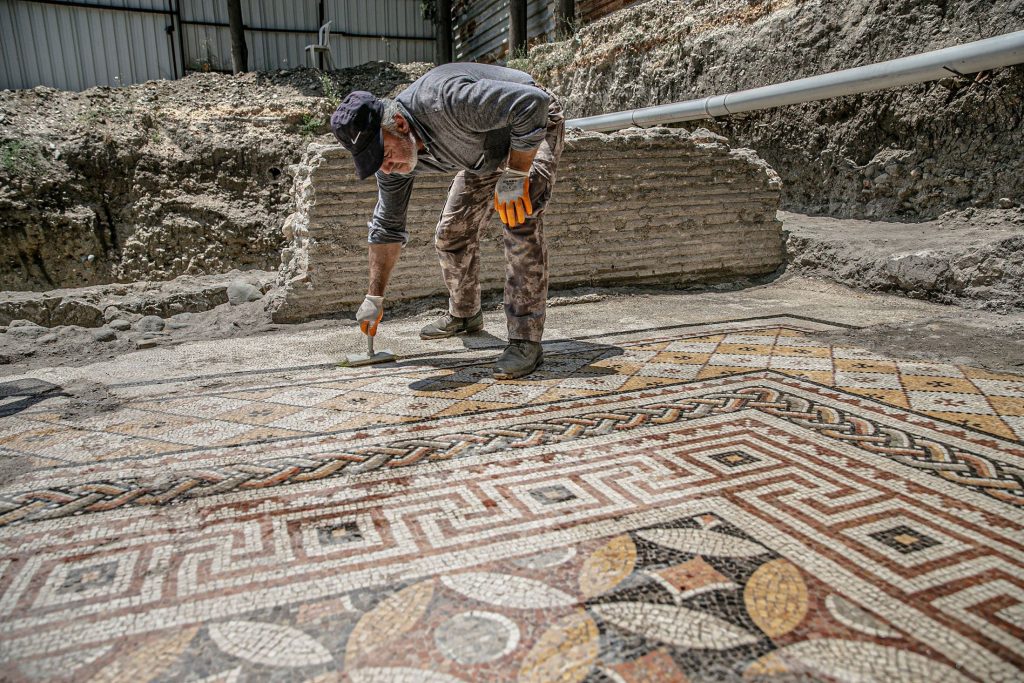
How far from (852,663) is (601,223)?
4.10 meters

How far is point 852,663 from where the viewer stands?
1.12 metres

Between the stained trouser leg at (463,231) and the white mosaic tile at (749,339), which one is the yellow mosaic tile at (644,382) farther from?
the stained trouser leg at (463,231)

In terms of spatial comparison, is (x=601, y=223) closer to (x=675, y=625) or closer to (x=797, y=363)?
(x=797, y=363)

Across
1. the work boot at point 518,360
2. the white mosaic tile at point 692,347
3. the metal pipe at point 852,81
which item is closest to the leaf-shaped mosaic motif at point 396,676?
the work boot at point 518,360

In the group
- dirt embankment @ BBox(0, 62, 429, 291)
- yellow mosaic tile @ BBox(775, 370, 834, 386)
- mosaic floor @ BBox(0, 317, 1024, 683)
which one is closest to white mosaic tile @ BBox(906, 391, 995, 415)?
mosaic floor @ BBox(0, 317, 1024, 683)

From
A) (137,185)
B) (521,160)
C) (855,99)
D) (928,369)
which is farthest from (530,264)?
(137,185)

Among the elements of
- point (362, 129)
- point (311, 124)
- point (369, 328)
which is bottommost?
point (369, 328)

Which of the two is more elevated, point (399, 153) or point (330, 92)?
point (330, 92)

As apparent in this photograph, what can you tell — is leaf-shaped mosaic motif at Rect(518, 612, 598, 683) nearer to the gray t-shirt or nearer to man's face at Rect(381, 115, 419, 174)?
the gray t-shirt

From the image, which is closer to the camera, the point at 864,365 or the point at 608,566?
the point at 608,566

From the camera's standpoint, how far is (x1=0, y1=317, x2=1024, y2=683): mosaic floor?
1171mm

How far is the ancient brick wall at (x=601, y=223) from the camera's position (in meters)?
4.30

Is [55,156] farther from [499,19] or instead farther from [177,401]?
[499,19]

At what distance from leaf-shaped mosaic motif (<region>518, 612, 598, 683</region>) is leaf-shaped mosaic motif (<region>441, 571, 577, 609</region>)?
6cm
